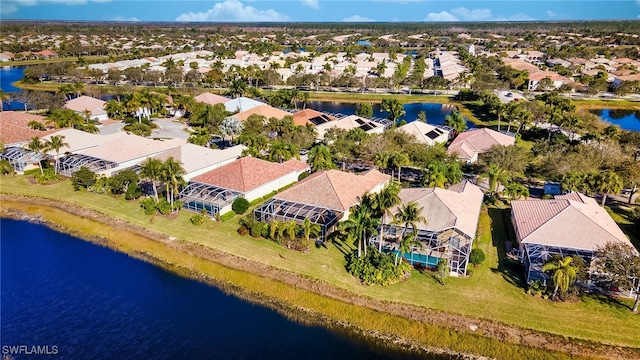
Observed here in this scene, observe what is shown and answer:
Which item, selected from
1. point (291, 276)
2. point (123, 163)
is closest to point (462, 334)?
point (291, 276)

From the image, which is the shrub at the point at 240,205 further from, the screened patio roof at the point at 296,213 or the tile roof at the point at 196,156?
the tile roof at the point at 196,156

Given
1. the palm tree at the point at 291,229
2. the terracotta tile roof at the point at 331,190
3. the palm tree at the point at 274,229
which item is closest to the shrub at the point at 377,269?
the palm tree at the point at 291,229

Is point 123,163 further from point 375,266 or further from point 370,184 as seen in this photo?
point 375,266

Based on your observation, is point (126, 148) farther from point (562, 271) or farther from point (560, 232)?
point (562, 271)

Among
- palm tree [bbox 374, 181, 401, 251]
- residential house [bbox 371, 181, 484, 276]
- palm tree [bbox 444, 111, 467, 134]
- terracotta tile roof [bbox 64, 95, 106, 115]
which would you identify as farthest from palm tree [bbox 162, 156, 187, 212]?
terracotta tile roof [bbox 64, 95, 106, 115]

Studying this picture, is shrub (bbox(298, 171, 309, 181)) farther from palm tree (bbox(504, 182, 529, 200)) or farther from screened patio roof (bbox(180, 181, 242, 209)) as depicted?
palm tree (bbox(504, 182, 529, 200))

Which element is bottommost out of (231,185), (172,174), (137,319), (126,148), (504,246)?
(137,319)

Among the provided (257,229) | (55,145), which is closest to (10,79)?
(55,145)
